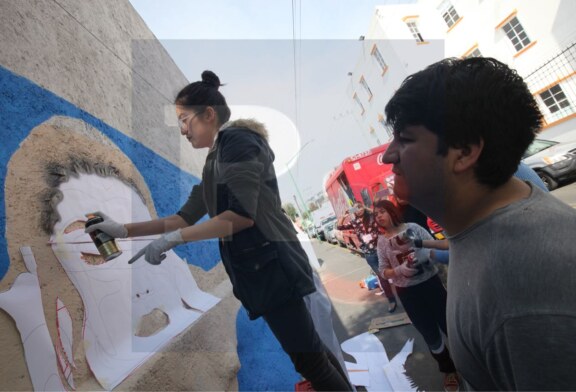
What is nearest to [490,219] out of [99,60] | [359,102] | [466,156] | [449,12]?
[466,156]

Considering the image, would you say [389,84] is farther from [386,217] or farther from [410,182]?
[410,182]

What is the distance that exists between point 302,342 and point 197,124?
57.6 inches

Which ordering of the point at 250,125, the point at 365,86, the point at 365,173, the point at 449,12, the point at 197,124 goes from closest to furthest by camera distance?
the point at 250,125
the point at 197,124
the point at 365,173
the point at 449,12
the point at 365,86

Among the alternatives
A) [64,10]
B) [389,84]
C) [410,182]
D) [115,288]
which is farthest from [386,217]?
[389,84]

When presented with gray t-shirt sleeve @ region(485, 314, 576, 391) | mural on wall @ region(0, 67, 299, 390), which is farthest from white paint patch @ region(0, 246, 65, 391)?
gray t-shirt sleeve @ region(485, 314, 576, 391)

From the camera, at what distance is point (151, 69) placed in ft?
11.2

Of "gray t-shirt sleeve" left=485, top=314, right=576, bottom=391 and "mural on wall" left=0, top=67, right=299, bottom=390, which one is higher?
"mural on wall" left=0, top=67, right=299, bottom=390

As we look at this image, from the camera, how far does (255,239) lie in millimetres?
1645

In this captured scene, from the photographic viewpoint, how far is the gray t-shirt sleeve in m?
0.51

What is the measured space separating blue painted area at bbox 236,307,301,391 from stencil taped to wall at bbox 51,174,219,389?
0.62 metres

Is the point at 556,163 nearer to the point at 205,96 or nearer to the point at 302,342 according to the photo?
the point at 302,342

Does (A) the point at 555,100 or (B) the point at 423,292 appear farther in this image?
(A) the point at 555,100

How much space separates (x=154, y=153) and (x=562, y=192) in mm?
8059

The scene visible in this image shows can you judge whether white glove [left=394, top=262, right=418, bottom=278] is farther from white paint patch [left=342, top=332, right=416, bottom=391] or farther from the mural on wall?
the mural on wall
